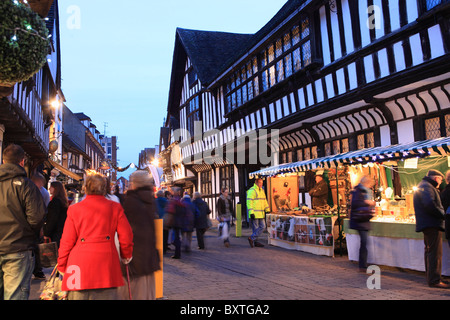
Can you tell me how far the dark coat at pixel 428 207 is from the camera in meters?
6.14

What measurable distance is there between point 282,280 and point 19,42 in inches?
205

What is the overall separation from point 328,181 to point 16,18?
10551 millimetres

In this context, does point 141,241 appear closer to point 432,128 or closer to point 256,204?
point 256,204

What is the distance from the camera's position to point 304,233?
10.5m

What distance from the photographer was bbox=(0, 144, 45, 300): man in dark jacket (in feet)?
12.9

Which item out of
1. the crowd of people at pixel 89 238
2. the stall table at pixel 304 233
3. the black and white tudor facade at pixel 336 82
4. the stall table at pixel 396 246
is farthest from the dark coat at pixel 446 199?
the crowd of people at pixel 89 238

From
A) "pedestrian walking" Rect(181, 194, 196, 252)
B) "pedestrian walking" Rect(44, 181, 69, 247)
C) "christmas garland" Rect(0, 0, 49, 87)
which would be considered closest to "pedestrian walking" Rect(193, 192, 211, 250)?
"pedestrian walking" Rect(181, 194, 196, 252)

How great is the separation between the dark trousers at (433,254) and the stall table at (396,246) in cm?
70

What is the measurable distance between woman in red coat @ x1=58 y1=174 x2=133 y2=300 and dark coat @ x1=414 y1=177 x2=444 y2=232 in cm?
473

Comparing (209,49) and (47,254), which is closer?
(47,254)

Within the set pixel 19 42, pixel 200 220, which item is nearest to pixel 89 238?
pixel 19 42

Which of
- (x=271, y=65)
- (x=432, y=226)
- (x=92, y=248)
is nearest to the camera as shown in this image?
(x=92, y=248)
